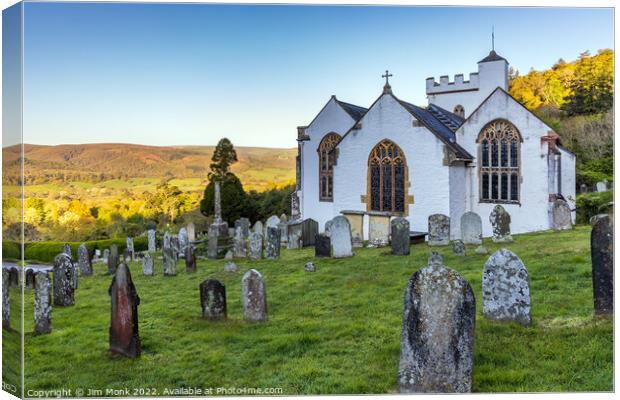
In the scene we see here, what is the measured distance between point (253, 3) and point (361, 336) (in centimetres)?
463

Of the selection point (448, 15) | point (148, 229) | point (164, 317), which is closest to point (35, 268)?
point (164, 317)

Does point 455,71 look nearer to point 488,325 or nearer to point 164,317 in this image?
point 488,325

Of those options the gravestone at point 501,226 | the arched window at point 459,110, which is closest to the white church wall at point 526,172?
the gravestone at point 501,226

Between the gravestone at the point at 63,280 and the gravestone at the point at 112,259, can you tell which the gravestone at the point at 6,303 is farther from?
the gravestone at the point at 112,259

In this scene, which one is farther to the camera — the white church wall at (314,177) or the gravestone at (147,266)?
the white church wall at (314,177)

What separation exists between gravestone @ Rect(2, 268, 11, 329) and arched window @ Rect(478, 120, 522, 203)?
30.9ft

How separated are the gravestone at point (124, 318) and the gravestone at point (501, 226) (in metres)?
7.30

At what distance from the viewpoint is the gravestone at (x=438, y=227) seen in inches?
469

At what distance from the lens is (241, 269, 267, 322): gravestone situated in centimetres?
746

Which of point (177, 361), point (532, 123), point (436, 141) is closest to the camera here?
point (177, 361)

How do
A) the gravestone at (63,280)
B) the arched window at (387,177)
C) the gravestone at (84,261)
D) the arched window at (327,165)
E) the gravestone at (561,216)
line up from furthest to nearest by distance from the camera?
the arched window at (327,165), the arched window at (387,177), the gravestone at (84,261), the gravestone at (561,216), the gravestone at (63,280)

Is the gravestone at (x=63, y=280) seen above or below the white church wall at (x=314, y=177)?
below

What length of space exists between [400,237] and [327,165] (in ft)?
14.8

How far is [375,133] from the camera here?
587 inches
